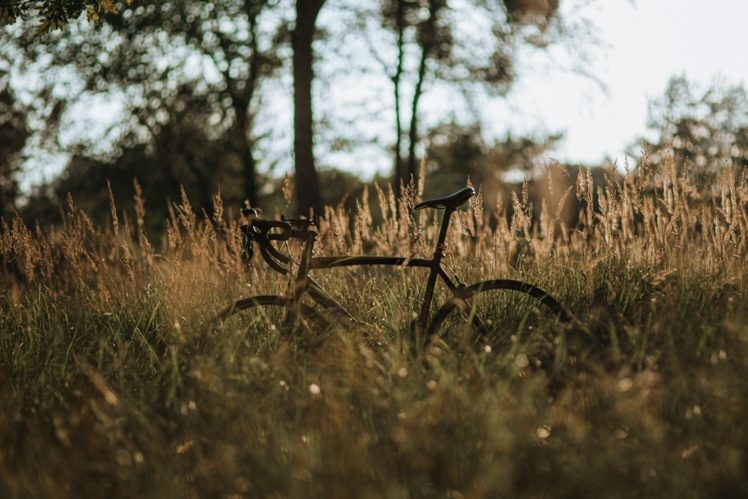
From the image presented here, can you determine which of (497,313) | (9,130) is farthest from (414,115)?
(497,313)

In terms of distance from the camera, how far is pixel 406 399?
3.09 metres

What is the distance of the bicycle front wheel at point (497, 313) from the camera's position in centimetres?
398

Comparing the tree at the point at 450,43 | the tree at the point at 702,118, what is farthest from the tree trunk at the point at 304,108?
the tree at the point at 702,118

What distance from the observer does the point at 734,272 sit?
4824 millimetres

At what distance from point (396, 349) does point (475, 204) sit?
6.06ft

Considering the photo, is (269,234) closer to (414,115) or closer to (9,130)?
(414,115)

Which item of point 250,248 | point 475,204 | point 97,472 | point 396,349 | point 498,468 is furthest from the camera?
point 475,204

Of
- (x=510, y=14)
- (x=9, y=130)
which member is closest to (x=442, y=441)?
(x=510, y=14)

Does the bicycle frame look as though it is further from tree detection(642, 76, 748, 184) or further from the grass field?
tree detection(642, 76, 748, 184)

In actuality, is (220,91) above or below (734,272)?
above

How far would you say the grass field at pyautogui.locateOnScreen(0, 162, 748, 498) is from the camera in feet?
8.84

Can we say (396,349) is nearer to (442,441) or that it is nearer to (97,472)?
(442,441)

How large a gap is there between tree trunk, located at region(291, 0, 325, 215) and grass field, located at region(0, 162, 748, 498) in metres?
6.50

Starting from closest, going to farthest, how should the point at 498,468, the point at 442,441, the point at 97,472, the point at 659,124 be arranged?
the point at 498,468, the point at 442,441, the point at 97,472, the point at 659,124
